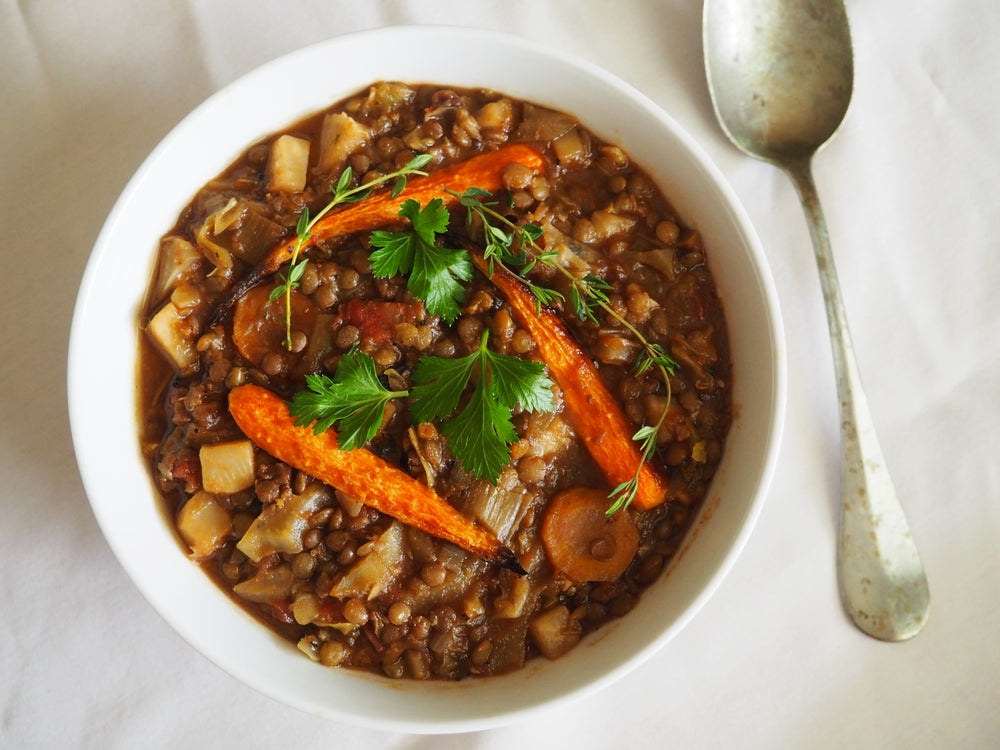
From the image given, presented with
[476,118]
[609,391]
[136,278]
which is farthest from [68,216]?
[609,391]

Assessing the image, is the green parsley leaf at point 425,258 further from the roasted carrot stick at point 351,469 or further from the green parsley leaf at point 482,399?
the roasted carrot stick at point 351,469

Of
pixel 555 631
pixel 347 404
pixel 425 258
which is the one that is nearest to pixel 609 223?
pixel 425 258

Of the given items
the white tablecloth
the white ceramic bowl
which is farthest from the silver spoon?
the white ceramic bowl

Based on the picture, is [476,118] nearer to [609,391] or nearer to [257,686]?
[609,391]

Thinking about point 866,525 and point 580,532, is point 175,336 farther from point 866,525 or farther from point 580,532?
point 866,525

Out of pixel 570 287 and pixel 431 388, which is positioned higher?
pixel 570 287
